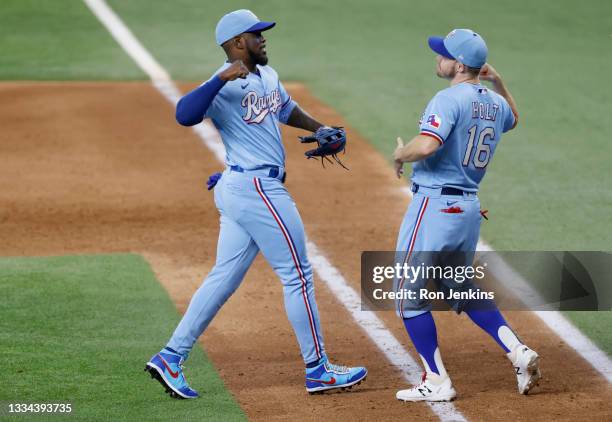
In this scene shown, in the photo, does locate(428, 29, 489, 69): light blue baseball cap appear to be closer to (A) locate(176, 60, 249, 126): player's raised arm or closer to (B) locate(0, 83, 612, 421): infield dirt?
(A) locate(176, 60, 249, 126): player's raised arm

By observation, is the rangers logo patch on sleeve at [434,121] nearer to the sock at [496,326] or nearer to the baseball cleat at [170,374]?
the sock at [496,326]

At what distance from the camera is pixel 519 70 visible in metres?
15.5

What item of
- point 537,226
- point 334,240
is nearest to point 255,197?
point 334,240

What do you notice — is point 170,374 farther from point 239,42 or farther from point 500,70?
point 500,70

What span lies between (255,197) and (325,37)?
10.8 metres

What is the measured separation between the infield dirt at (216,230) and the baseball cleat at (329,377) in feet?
0.20

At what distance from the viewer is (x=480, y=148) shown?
6.59 m

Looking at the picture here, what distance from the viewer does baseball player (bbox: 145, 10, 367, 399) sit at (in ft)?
21.8

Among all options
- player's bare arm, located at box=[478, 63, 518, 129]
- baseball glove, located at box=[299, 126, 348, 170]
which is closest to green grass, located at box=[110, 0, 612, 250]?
player's bare arm, located at box=[478, 63, 518, 129]

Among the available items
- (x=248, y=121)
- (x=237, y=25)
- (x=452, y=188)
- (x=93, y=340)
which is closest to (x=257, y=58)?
(x=237, y=25)

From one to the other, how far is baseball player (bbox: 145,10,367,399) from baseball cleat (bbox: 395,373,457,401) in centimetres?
30

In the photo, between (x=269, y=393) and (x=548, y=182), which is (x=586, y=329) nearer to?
(x=269, y=393)

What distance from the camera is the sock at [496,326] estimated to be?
672cm

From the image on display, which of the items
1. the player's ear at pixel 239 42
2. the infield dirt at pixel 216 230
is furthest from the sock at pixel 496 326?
the player's ear at pixel 239 42
